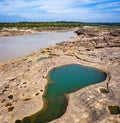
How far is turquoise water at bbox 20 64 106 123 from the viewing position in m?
28.5

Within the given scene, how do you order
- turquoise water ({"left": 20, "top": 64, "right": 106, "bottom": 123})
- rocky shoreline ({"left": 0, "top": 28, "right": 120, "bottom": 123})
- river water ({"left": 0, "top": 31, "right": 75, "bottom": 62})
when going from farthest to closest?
river water ({"left": 0, "top": 31, "right": 75, "bottom": 62}) → turquoise water ({"left": 20, "top": 64, "right": 106, "bottom": 123}) → rocky shoreline ({"left": 0, "top": 28, "right": 120, "bottom": 123})

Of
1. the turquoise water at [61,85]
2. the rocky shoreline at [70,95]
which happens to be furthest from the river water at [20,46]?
the turquoise water at [61,85]

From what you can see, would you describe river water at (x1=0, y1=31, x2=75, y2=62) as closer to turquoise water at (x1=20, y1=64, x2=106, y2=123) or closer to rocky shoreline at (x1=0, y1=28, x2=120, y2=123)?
rocky shoreline at (x1=0, y1=28, x2=120, y2=123)

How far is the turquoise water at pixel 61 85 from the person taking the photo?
28550 millimetres

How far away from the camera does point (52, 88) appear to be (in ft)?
123

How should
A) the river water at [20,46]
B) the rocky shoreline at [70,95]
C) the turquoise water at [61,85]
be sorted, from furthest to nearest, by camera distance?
the river water at [20,46] → the turquoise water at [61,85] → the rocky shoreline at [70,95]

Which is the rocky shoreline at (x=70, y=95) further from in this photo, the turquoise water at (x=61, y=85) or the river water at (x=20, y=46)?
the river water at (x=20, y=46)

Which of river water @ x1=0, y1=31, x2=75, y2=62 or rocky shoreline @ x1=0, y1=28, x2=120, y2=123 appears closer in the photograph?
rocky shoreline @ x1=0, y1=28, x2=120, y2=123

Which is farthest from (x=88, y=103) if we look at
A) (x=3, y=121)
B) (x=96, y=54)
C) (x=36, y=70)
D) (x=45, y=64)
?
(x=96, y=54)

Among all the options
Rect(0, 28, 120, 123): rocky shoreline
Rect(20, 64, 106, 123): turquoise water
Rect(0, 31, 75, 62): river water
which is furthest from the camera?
Rect(0, 31, 75, 62): river water

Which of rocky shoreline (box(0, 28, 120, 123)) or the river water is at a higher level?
rocky shoreline (box(0, 28, 120, 123))

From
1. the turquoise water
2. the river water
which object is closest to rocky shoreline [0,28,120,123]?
the turquoise water

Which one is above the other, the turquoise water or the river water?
the turquoise water

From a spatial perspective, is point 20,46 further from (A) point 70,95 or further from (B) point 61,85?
(A) point 70,95
